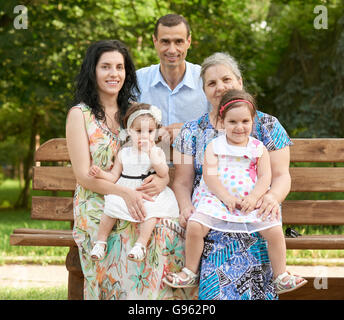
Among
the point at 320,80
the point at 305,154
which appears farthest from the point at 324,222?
the point at 320,80

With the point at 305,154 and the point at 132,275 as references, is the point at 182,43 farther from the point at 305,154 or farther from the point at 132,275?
the point at 132,275

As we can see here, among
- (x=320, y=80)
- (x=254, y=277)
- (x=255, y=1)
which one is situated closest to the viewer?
(x=254, y=277)

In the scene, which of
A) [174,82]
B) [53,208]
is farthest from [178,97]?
[53,208]

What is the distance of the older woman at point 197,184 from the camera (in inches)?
116

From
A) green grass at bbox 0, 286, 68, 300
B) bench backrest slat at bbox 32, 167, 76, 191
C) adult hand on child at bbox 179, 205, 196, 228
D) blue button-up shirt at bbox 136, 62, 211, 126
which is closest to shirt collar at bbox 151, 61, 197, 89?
blue button-up shirt at bbox 136, 62, 211, 126

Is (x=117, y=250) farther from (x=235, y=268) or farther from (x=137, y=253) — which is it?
(x=235, y=268)

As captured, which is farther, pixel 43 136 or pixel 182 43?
pixel 43 136

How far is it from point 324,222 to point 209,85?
145 cm

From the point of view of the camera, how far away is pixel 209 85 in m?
3.34

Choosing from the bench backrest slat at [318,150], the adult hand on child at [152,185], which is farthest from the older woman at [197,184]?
the bench backrest slat at [318,150]

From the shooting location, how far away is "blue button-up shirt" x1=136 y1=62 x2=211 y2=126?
162 inches

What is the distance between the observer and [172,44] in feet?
13.7

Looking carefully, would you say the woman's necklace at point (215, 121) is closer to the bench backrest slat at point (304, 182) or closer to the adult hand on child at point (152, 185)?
the adult hand on child at point (152, 185)

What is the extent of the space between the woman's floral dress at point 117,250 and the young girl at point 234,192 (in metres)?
0.11
